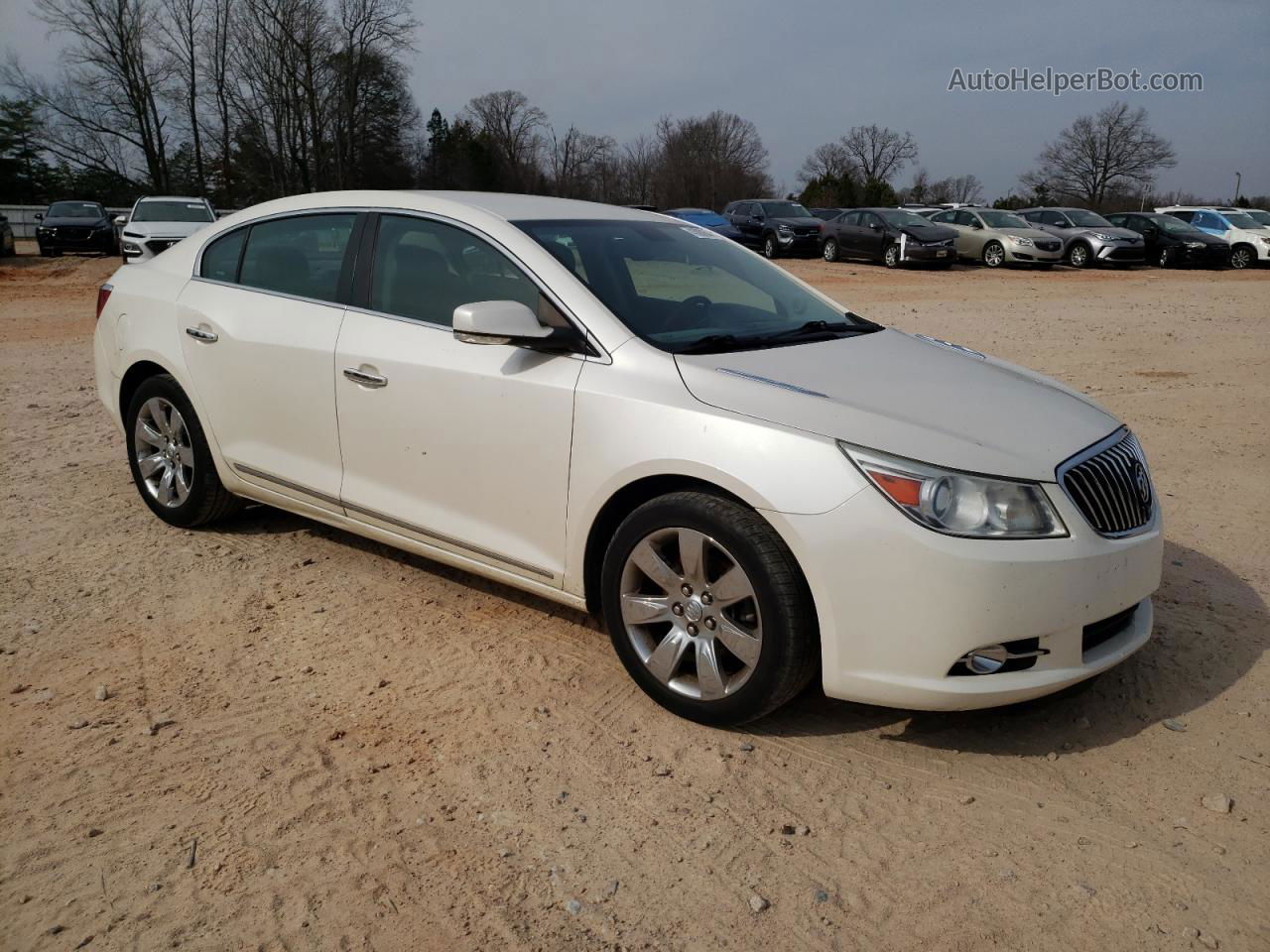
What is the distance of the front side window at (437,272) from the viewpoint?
391cm

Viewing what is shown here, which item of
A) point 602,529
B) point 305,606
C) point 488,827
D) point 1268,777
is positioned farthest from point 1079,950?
point 305,606

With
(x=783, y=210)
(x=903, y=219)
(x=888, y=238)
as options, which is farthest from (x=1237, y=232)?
(x=783, y=210)

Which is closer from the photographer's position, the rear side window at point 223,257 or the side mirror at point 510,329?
the side mirror at point 510,329

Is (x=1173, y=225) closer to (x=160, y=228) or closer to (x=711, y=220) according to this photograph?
(x=711, y=220)

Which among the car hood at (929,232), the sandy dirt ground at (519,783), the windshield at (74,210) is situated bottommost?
the sandy dirt ground at (519,783)

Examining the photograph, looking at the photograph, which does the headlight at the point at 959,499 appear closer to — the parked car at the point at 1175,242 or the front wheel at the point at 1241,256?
the parked car at the point at 1175,242

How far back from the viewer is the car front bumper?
293cm

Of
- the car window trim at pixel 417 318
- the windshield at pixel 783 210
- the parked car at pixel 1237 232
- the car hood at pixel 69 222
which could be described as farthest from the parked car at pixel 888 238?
the car window trim at pixel 417 318

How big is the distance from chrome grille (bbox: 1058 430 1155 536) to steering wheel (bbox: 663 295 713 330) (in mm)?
1436

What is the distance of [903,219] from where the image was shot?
26875mm

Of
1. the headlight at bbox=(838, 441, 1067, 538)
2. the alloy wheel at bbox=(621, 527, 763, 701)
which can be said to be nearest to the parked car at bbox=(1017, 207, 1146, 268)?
the headlight at bbox=(838, 441, 1067, 538)

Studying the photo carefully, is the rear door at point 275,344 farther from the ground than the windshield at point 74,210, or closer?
closer

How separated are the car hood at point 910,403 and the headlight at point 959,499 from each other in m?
0.04

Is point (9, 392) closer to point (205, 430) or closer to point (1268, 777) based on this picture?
point (205, 430)
